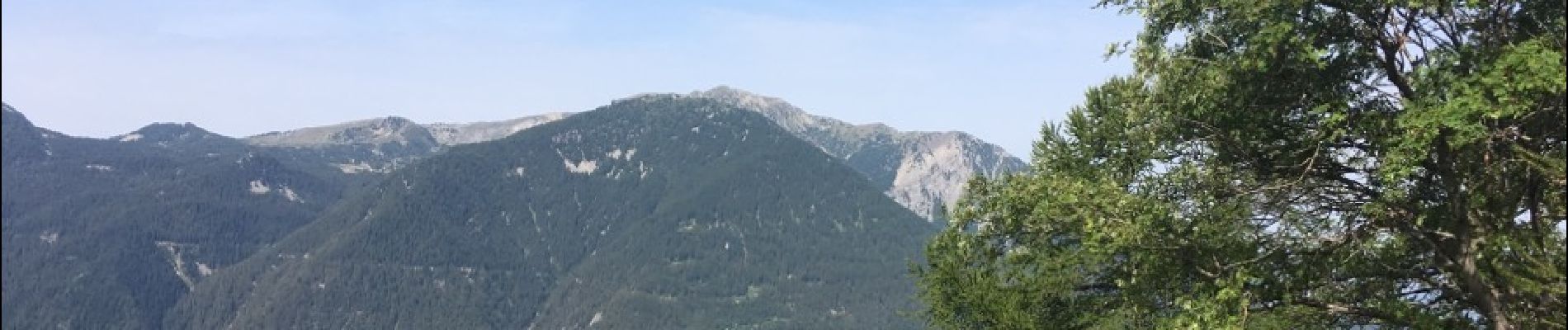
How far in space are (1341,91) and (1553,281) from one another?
362cm

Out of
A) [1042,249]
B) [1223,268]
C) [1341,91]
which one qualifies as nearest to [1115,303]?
[1042,249]

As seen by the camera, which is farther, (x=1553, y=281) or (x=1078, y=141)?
(x=1078, y=141)

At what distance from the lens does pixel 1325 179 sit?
15422 mm

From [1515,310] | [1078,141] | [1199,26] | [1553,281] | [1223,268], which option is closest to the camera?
[1553,281]

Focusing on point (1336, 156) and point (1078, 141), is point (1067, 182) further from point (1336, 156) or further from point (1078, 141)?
point (1078, 141)

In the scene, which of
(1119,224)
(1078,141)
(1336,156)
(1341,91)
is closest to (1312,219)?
(1336,156)

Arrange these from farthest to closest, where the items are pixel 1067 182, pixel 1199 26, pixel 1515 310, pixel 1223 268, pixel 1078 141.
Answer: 1. pixel 1078 141
2. pixel 1067 182
3. pixel 1199 26
4. pixel 1223 268
5. pixel 1515 310

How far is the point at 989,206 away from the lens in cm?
1884

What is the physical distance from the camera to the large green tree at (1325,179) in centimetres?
1268

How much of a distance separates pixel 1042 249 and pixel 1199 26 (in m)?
4.92

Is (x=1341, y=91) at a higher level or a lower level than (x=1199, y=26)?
lower

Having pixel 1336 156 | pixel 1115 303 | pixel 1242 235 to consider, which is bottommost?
pixel 1115 303

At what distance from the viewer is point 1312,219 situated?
15.5 metres

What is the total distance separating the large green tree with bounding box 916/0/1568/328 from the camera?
41.6ft
